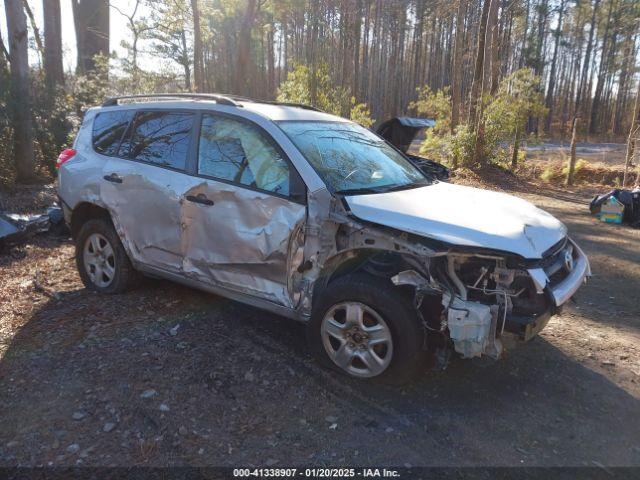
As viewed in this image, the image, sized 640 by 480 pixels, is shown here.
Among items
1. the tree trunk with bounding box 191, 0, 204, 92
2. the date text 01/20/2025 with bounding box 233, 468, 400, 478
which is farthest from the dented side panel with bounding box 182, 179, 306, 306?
the tree trunk with bounding box 191, 0, 204, 92

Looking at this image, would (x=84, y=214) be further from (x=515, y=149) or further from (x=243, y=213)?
(x=515, y=149)

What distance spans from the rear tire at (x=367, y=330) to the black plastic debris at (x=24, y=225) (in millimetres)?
4990

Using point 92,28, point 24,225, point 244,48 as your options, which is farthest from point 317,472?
point 92,28

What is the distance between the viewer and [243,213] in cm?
364

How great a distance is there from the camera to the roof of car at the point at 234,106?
3955 mm

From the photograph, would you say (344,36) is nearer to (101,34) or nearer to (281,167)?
(101,34)

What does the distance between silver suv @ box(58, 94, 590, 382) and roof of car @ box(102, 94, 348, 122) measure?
22 millimetres

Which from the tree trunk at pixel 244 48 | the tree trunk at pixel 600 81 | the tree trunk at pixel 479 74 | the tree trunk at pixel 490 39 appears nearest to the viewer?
the tree trunk at pixel 479 74

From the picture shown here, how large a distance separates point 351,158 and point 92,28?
63.1ft

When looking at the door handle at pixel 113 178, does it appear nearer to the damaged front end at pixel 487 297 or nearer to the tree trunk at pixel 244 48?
the damaged front end at pixel 487 297

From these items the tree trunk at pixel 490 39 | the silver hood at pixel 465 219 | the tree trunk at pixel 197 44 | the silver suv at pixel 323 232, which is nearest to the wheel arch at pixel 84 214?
the silver suv at pixel 323 232

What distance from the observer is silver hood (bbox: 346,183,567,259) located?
2947 mm

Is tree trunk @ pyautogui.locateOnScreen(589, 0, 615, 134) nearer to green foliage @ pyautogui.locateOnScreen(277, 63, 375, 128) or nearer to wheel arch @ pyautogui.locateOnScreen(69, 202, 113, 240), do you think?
green foliage @ pyautogui.locateOnScreen(277, 63, 375, 128)

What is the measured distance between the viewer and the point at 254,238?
11.8ft
